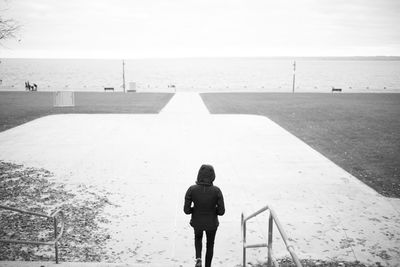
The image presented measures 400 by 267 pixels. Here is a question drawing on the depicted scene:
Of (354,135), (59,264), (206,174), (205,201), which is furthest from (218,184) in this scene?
(354,135)

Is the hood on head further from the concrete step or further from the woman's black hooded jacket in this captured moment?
the concrete step

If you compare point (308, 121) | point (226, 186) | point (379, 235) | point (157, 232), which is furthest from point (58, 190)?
point (308, 121)

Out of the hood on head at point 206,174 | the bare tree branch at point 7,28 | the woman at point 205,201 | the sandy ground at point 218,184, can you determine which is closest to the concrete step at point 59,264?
the sandy ground at point 218,184

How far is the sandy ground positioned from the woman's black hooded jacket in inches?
52.4

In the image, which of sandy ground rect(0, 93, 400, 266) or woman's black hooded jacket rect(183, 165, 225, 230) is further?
sandy ground rect(0, 93, 400, 266)

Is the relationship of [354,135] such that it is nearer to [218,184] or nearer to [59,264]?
[218,184]

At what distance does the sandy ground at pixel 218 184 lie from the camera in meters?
6.62

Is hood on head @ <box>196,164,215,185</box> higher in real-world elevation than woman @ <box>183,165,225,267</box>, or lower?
higher

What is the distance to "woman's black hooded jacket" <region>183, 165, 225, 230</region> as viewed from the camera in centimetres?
496

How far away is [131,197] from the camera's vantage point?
903 centimetres

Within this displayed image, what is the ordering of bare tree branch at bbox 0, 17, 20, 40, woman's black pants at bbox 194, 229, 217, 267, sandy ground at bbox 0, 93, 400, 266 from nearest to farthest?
woman's black pants at bbox 194, 229, 217, 267, sandy ground at bbox 0, 93, 400, 266, bare tree branch at bbox 0, 17, 20, 40

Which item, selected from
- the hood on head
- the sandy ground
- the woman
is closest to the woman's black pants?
the woman

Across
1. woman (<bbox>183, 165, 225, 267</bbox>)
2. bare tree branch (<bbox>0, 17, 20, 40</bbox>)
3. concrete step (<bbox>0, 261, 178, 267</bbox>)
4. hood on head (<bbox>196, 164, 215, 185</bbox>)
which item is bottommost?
concrete step (<bbox>0, 261, 178, 267</bbox>)

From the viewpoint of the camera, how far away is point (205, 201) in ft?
16.5
